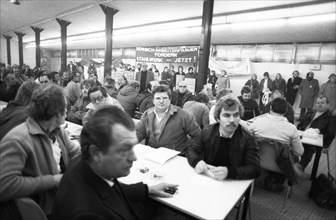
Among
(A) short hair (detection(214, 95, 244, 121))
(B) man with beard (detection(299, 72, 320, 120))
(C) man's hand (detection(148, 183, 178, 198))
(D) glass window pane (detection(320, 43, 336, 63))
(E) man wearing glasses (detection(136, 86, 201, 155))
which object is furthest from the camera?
(B) man with beard (detection(299, 72, 320, 120))

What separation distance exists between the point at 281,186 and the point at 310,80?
6788 mm

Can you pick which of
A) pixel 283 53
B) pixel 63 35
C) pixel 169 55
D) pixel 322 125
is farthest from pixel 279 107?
pixel 63 35

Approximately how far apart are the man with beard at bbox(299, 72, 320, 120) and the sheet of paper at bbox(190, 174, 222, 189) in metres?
7.86

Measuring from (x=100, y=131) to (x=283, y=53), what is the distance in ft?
31.9

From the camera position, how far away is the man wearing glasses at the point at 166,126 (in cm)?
257

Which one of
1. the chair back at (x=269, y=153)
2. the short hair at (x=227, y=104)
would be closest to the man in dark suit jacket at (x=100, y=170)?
the short hair at (x=227, y=104)

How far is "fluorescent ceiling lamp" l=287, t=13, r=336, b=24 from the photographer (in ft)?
17.6

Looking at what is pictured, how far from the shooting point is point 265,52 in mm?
9375

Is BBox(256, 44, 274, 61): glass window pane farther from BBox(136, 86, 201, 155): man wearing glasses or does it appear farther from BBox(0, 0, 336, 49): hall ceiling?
BBox(136, 86, 201, 155): man wearing glasses

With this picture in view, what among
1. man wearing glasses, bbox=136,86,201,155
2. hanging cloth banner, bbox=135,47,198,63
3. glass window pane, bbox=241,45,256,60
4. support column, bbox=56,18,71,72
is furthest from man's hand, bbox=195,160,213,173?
support column, bbox=56,18,71,72

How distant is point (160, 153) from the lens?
215cm

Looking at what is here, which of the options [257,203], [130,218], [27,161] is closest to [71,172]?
[130,218]

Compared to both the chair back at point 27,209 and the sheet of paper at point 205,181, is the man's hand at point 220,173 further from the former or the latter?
the chair back at point 27,209

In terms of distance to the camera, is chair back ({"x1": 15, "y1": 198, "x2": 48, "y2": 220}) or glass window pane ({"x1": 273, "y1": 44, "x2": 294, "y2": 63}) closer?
chair back ({"x1": 15, "y1": 198, "x2": 48, "y2": 220})
